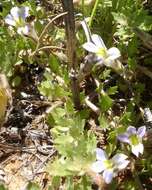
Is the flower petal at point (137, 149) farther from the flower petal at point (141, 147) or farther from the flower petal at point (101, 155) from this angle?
the flower petal at point (101, 155)

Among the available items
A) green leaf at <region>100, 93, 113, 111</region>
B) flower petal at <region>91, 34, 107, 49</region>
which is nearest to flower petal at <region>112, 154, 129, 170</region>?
green leaf at <region>100, 93, 113, 111</region>

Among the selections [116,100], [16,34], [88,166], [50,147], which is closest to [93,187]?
[88,166]

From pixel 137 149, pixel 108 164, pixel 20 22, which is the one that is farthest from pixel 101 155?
pixel 20 22

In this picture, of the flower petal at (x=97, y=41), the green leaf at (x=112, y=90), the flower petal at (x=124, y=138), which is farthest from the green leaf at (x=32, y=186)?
the flower petal at (x=97, y=41)

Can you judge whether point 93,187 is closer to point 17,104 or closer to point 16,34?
point 17,104

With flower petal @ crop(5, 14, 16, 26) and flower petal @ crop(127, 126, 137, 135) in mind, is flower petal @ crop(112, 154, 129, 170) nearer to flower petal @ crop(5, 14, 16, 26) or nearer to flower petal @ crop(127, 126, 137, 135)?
flower petal @ crop(127, 126, 137, 135)
